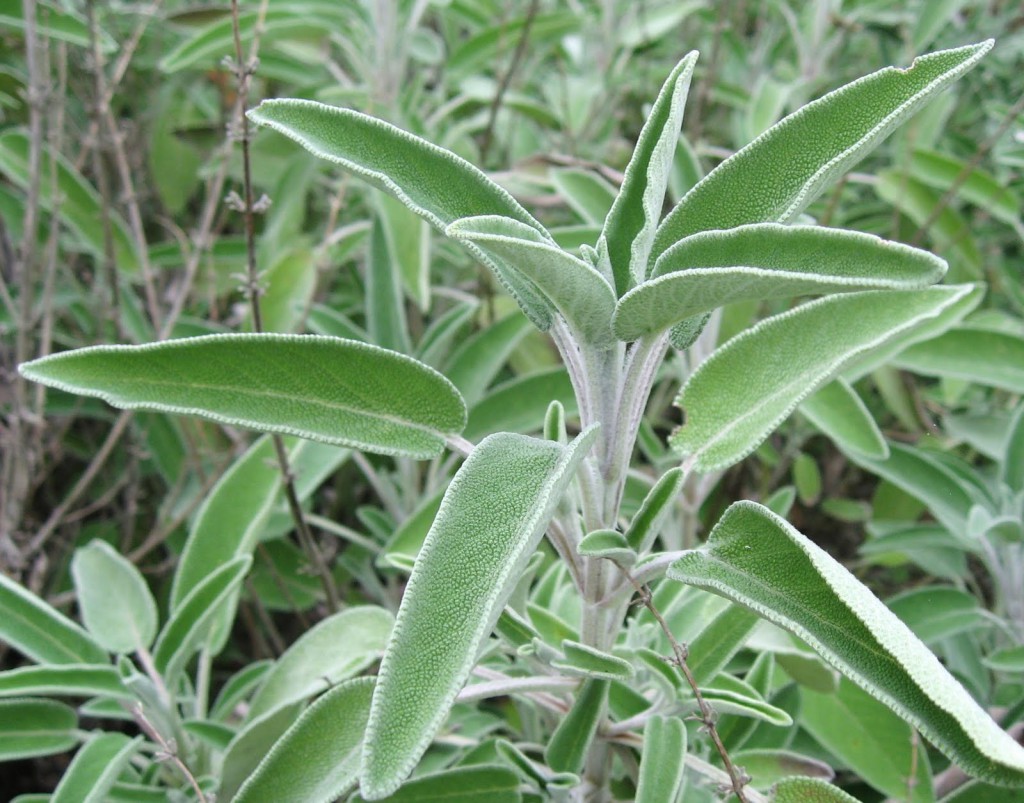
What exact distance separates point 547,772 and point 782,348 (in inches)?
18.0

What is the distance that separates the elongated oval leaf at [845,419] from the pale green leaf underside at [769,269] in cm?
57

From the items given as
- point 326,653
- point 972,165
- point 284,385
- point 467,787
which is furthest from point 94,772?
point 972,165

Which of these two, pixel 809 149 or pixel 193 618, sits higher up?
pixel 809 149

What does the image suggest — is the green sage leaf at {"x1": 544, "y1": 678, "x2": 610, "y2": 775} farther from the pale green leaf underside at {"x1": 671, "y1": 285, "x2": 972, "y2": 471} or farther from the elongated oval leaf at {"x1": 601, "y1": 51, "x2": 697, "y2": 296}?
the elongated oval leaf at {"x1": 601, "y1": 51, "x2": 697, "y2": 296}

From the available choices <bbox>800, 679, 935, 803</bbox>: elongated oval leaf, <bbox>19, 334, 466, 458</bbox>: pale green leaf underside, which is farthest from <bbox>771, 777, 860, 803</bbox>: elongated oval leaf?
<bbox>19, 334, 466, 458</bbox>: pale green leaf underside

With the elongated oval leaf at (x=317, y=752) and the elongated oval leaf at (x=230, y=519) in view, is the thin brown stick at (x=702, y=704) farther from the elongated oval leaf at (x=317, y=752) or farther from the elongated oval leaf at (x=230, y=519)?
the elongated oval leaf at (x=230, y=519)

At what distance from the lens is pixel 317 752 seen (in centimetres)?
86

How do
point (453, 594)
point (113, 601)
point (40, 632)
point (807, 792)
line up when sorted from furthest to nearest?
1. point (113, 601)
2. point (40, 632)
3. point (807, 792)
4. point (453, 594)

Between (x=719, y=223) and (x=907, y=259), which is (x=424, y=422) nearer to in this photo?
Result: (x=719, y=223)

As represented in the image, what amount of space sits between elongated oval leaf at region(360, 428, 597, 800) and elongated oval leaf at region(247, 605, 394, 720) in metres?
0.45

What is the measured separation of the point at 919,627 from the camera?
1.23m

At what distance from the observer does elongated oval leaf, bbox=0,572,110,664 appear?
40.4 inches

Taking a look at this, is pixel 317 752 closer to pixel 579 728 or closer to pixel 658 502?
pixel 579 728

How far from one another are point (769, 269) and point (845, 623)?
24cm
